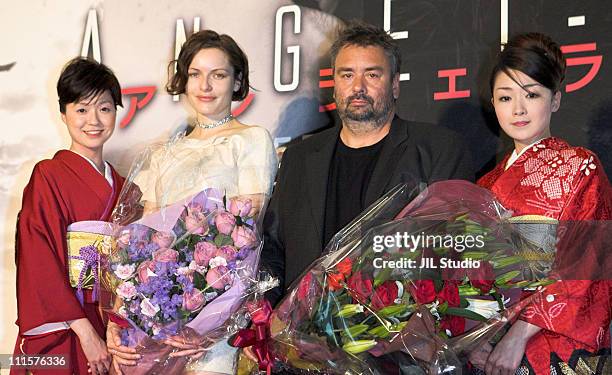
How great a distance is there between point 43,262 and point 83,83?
2.26 ft

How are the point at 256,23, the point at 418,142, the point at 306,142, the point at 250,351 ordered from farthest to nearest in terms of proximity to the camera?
the point at 256,23
the point at 306,142
the point at 418,142
the point at 250,351

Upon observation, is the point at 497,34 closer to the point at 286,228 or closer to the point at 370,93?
the point at 370,93

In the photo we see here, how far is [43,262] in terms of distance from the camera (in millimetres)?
2979

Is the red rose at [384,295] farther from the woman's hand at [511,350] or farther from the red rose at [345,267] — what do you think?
the woman's hand at [511,350]

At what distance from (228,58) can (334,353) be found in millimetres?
1344

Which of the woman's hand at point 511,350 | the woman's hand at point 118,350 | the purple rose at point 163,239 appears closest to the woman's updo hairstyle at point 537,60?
the woman's hand at point 511,350

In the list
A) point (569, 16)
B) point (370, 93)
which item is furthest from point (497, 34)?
point (370, 93)

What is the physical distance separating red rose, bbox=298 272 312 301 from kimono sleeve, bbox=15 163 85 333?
1.28 m

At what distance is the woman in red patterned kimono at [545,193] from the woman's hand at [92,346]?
133 cm

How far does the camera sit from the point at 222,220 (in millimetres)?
2246

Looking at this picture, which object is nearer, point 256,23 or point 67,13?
point 256,23

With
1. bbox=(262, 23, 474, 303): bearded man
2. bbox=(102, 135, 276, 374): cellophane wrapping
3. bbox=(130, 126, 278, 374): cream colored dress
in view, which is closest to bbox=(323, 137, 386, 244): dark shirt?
bbox=(262, 23, 474, 303): bearded man

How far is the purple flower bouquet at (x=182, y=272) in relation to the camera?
220 centimetres

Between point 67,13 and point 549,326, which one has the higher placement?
point 67,13
